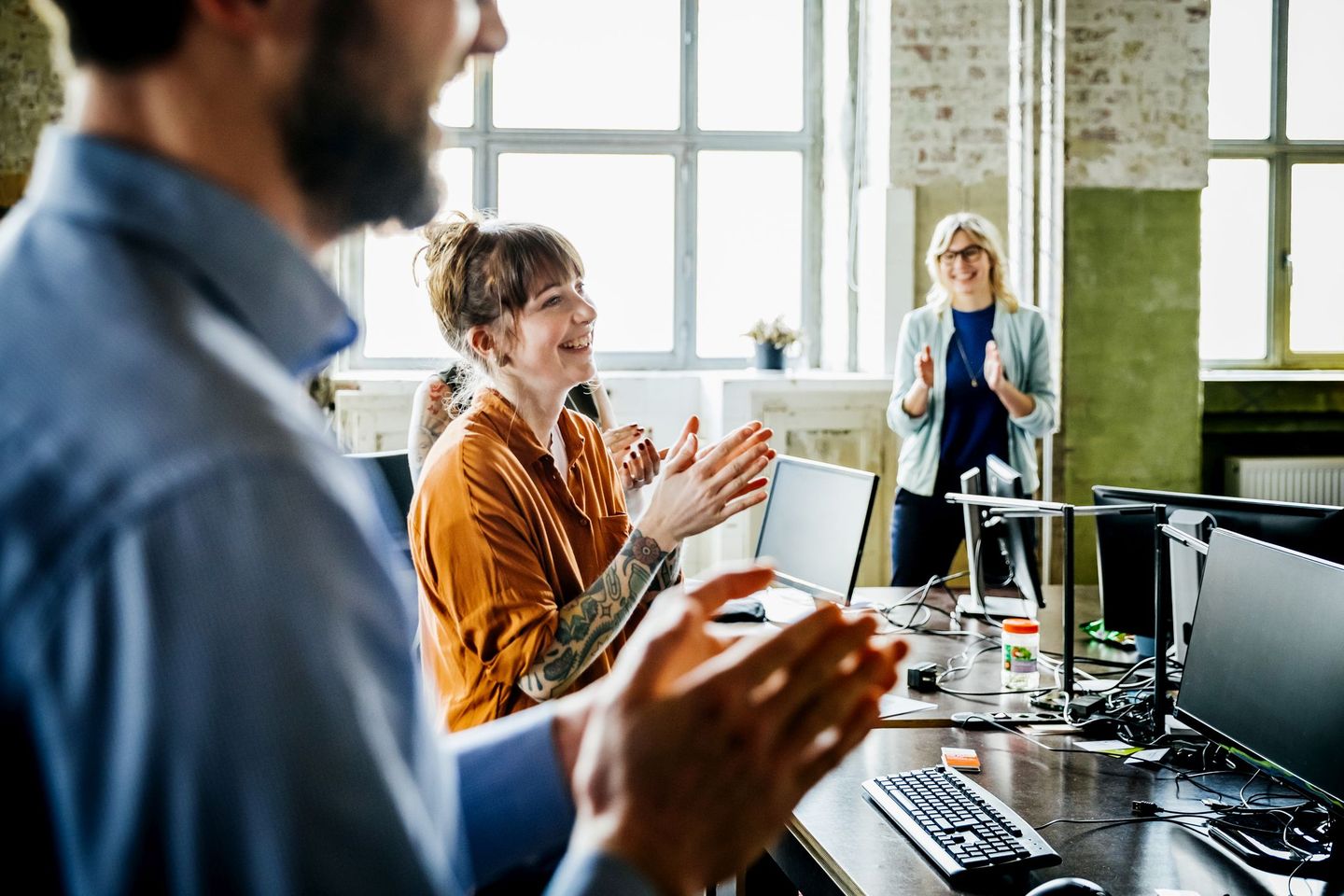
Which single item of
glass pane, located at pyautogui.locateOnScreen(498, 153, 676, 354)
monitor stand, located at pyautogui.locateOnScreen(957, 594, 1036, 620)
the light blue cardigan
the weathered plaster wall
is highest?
the weathered plaster wall

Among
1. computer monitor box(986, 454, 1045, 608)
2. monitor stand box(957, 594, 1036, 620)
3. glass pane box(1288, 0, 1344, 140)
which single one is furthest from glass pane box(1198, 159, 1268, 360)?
computer monitor box(986, 454, 1045, 608)

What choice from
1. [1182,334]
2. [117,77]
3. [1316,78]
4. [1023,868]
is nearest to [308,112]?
[117,77]

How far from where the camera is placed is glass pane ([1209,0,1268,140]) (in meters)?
5.88

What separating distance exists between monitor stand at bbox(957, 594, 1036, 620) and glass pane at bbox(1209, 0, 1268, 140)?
150 inches

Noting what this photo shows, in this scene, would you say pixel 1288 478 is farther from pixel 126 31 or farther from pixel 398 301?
pixel 126 31

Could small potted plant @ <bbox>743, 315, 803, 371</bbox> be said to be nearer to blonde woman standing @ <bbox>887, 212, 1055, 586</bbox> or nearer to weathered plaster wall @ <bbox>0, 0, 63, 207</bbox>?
blonde woman standing @ <bbox>887, 212, 1055, 586</bbox>

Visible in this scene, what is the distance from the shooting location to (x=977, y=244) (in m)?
4.19

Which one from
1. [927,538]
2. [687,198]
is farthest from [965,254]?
[687,198]

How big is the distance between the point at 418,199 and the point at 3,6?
5539 millimetres

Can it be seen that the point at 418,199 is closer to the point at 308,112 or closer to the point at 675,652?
the point at 308,112

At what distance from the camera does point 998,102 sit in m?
5.32

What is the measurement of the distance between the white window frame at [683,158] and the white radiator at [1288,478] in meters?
2.07

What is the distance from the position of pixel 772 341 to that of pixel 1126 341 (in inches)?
62.2

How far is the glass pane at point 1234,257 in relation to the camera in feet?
19.3
